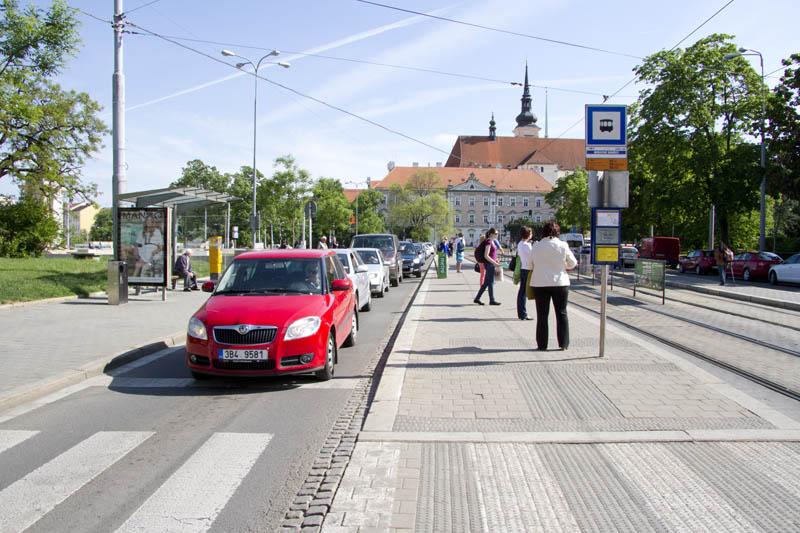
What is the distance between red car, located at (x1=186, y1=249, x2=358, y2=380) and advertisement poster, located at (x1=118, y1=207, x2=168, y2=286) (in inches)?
319

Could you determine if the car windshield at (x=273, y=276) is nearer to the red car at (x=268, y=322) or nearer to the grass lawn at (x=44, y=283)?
the red car at (x=268, y=322)

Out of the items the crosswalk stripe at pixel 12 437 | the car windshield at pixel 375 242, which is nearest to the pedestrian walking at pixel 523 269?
the crosswalk stripe at pixel 12 437

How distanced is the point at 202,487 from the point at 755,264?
30.1 meters

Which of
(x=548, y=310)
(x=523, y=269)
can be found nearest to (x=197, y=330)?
(x=548, y=310)

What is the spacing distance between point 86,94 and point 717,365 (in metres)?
31.7

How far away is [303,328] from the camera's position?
6.87 metres

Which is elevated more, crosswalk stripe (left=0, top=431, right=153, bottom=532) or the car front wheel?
the car front wheel

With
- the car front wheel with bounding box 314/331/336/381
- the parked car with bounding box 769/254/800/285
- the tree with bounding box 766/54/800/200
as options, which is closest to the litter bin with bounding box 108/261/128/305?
the car front wheel with bounding box 314/331/336/381

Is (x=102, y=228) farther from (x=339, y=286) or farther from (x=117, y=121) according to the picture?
(x=339, y=286)

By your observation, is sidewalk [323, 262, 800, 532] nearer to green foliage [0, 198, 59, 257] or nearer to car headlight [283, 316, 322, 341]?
car headlight [283, 316, 322, 341]

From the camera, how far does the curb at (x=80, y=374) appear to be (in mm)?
6215

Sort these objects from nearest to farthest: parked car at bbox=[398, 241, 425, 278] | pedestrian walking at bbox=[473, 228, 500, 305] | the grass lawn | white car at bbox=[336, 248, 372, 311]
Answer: white car at bbox=[336, 248, 372, 311]
pedestrian walking at bbox=[473, 228, 500, 305]
the grass lawn
parked car at bbox=[398, 241, 425, 278]

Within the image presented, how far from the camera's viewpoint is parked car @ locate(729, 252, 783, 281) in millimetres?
28281

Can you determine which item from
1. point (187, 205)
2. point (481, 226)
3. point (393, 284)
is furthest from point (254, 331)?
point (481, 226)
